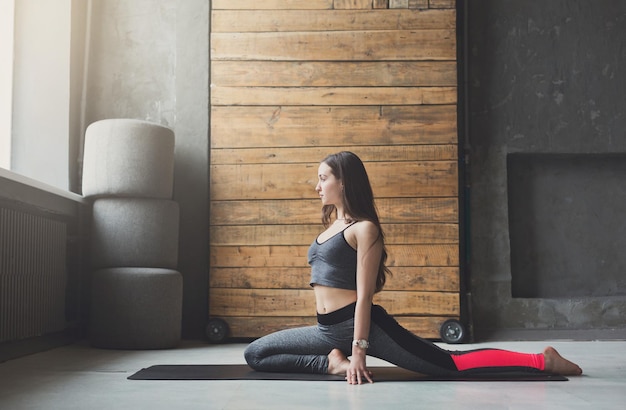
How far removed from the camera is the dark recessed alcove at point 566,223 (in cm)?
556

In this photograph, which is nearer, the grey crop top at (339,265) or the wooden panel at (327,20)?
the grey crop top at (339,265)

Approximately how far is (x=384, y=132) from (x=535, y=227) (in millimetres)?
1358

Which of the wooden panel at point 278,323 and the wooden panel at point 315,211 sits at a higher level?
the wooden panel at point 315,211

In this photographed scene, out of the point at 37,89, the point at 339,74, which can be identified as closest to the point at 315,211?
the point at 339,74

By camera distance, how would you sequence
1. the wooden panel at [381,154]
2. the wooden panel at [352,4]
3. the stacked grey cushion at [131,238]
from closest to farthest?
the stacked grey cushion at [131,238] → the wooden panel at [381,154] → the wooden panel at [352,4]

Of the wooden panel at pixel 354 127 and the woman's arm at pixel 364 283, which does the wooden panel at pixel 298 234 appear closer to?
the wooden panel at pixel 354 127

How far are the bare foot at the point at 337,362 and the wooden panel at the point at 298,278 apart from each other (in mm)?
2079

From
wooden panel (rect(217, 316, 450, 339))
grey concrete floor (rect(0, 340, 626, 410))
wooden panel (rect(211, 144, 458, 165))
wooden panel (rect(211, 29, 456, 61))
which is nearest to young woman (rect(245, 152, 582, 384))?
grey concrete floor (rect(0, 340, 626, 410))

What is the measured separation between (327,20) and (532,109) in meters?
1.61

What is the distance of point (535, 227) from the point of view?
561 centimetres

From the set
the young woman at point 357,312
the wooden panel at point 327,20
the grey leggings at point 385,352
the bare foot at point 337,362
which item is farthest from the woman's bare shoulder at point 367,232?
the wooden panel at point 327,20

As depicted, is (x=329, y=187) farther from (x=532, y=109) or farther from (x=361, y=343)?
(x=532, y=109)

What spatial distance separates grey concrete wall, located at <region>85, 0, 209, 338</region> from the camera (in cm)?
538

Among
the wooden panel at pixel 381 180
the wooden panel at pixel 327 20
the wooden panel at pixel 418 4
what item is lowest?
the wooden panel at pixel 381 180
